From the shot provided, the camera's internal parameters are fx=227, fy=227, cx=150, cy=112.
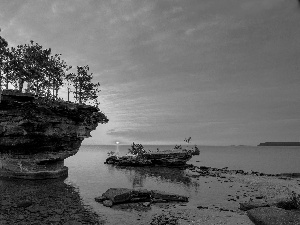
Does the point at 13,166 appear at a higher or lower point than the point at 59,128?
lower

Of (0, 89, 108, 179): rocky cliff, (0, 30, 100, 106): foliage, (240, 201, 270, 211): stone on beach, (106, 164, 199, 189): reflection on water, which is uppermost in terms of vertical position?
(0, 30, 100, 106): foliage

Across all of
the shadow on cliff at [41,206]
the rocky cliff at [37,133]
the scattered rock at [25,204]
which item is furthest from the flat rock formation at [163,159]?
the scattered rock at [25,204]

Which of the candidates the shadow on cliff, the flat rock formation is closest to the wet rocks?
the shadow on cliff

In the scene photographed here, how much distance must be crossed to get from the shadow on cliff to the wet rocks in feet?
8.72

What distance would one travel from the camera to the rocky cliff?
33344 mm

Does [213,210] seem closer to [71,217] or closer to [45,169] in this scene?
[71,217]

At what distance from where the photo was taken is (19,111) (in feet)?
110

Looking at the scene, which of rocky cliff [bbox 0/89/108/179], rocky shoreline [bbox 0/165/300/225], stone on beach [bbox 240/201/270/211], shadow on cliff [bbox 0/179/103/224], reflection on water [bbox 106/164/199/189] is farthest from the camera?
reflection on water [bbox 106/164/199/189]

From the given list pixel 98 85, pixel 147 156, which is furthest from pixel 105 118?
pixel 147 156

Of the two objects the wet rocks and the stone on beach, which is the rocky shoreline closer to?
the stone on beach

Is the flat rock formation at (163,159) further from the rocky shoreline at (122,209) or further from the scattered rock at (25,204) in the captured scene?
the scattered rock at (25,204)

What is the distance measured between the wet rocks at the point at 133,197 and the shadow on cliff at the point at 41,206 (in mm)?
2658

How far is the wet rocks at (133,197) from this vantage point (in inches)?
943

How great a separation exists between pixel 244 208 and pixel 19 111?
105ft
